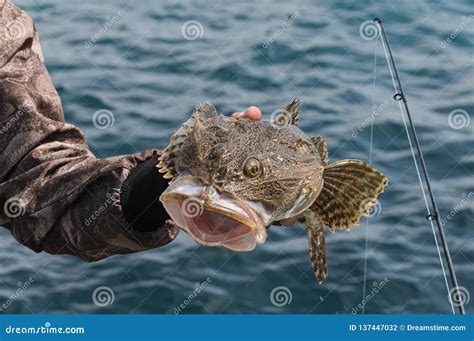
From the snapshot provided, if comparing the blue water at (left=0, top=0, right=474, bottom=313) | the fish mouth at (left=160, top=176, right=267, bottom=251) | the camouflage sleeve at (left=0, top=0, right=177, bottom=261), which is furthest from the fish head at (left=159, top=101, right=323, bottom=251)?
the blue water at (left=0, top=0, right=474, bottom=313)

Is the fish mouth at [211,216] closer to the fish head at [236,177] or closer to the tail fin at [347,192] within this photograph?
the fish head at [236,177]

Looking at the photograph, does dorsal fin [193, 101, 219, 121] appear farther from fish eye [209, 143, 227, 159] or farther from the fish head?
fish eye [209, 143, 227, 159]

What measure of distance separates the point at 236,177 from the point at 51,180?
3.32ft

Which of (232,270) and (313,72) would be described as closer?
(232,270)

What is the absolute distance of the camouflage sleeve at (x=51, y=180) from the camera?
3250 mm

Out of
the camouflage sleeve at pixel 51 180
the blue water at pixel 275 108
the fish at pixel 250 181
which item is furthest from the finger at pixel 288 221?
the blue water at pixel 275 108

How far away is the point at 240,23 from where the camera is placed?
1212cm

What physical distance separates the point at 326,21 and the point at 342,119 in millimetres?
3405

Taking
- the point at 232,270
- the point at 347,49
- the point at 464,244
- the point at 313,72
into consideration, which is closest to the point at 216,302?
the point at 232,270

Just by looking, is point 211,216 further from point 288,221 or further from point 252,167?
point 288,221

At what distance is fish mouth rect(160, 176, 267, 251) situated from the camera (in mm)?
2471

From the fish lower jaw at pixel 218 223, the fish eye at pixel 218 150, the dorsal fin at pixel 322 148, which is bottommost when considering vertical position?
the dorsal fin at pixel 322 148

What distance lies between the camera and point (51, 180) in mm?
3391

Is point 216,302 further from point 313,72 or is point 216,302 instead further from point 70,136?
point 313,72
